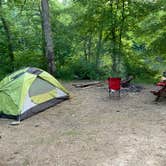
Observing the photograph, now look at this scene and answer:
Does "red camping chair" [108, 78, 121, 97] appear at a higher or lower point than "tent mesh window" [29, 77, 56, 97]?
lower

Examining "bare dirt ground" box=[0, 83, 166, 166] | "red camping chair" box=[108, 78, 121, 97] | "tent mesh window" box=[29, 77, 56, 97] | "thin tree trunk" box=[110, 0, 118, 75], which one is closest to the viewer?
"bare dirt ground" box=[0, 83, 166, 166]

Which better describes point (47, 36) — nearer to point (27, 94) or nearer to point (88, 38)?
point (88, 38)

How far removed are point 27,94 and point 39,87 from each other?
494mm

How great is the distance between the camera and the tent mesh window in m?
7.06

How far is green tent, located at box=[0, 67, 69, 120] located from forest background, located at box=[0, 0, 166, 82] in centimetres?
338

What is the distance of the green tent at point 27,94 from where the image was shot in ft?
21.6

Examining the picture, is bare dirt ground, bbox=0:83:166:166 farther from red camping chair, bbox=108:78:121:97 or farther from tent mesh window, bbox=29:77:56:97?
tent mesh window, bbox=29:77:56:97

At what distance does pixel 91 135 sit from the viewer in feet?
17.8

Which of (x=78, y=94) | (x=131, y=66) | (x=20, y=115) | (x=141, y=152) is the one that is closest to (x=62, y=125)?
(x=20, y=115)

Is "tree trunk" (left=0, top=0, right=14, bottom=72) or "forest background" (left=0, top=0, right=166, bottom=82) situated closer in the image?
"forest background" (left=0, top=0, right=166, bottom=82)

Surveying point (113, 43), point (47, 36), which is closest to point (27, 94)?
point (47, 36)

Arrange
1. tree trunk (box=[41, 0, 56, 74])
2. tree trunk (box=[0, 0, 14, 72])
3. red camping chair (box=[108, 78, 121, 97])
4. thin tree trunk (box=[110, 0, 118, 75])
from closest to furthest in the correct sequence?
red camping chair (box=[108, 78, 121, 97]) → tree trunk (box=[41, 0, 56, 74]) → thin tree trunk (box=[110, 0, 118, 75]) → tree trunk (box=[0, 0, 14, 72])

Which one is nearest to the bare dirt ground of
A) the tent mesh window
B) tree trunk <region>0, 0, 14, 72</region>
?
the tent mesh window

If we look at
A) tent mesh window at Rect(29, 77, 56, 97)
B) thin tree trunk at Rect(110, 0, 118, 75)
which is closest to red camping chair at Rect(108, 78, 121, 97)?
tent mesh window at Rect(29, 77, 56, 97)
